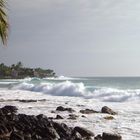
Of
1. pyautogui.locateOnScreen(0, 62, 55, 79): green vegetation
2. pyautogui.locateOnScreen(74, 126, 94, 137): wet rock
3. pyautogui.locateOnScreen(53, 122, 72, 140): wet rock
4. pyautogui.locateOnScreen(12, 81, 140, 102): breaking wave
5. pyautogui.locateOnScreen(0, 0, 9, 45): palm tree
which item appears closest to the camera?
pyautogui.locateOnScreen(0, 0, 9, 45): palm tree

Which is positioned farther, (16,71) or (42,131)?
(16,71)

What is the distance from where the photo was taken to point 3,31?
875 cm

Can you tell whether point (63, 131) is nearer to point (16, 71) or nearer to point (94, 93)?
point (94, 93)

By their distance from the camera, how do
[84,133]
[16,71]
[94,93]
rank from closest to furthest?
[84,133] < [94,93] < [16,71]

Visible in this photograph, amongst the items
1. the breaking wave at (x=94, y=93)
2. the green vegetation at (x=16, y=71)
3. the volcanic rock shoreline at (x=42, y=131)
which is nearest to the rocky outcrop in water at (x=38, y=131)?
the volcanic rock shoreline at (x=42, y=131)

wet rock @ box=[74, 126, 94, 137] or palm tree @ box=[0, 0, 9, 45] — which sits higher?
palm tree @ box=[0, 0, 9, 45]

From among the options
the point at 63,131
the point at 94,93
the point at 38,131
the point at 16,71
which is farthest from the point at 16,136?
the point at 16,71

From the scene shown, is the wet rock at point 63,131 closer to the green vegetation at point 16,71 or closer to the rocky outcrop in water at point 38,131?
the rocky outcrop in water at point 38,131

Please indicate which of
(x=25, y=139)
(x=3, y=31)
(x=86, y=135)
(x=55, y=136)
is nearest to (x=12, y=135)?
(x=25, y=139)

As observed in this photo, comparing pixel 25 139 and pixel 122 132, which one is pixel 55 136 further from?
pixel 122 132

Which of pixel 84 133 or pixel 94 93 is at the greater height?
pixel 94 93

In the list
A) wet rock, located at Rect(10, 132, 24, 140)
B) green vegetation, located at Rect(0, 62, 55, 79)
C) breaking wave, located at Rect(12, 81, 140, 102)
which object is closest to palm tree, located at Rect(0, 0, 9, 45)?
wet rock, located at Rect(10, 132, 24, 140)

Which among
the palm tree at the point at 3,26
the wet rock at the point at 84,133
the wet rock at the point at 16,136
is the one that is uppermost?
the palm tree at the point at 3,26

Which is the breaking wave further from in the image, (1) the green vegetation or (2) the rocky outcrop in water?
(1) the green vegetation
